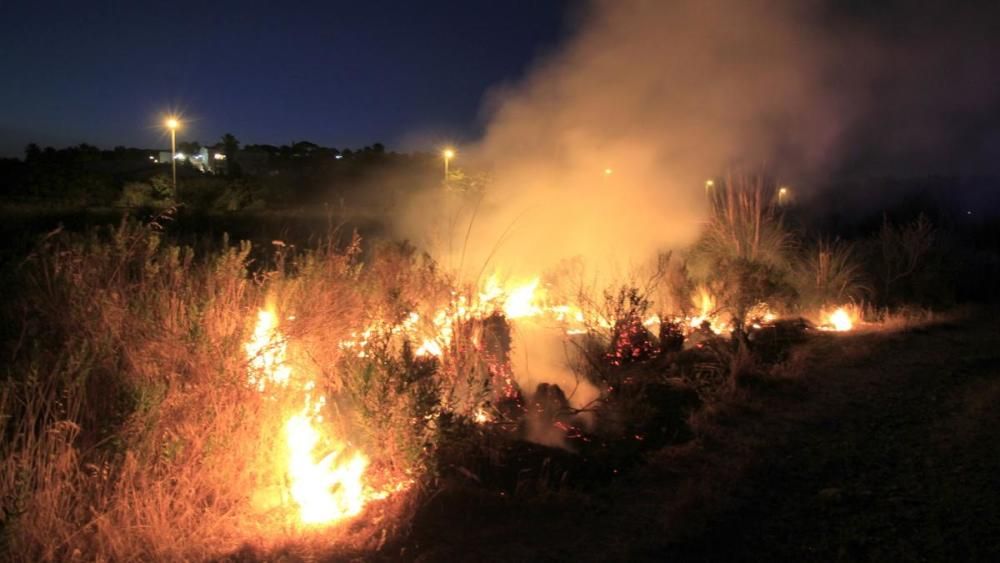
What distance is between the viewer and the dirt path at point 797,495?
3.46 m

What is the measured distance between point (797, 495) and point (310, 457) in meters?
2.61

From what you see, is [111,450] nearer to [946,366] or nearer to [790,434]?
[790,434]

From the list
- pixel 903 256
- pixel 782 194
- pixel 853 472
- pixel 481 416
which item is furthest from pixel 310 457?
pixel 782 194

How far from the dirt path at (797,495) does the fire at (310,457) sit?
0.46 metres

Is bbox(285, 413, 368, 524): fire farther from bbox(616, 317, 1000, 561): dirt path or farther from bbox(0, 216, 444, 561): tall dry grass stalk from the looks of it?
bbox(616, 317, 1000, 561): dirt path

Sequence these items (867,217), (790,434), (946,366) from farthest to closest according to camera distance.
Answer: (867,217) < (946,366) < (790,434)

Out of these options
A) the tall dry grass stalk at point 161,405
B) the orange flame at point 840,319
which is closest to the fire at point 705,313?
the orange flame at point 840,319

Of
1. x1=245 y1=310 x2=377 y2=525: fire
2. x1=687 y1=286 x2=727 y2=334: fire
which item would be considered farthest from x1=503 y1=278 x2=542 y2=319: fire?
x1=245 y1=310 x2=377 y2=525: fire

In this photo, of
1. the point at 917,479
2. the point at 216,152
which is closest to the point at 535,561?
the point at 917,479

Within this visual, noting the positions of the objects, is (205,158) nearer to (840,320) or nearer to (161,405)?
(840,320)

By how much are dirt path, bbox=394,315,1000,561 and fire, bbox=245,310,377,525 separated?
1.52 feet

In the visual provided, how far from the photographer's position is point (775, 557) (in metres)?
3.41

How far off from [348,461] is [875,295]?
30.5ft

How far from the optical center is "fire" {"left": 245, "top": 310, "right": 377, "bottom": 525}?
370cm
